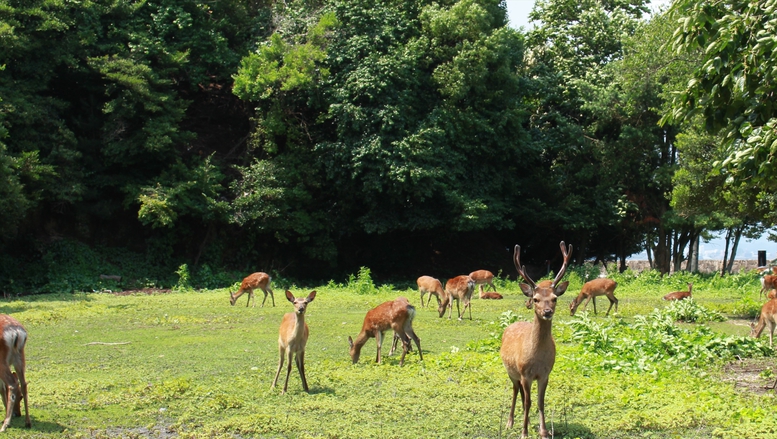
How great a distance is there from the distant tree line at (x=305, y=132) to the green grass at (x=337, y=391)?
1100cm

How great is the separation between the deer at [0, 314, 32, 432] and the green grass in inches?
7.5

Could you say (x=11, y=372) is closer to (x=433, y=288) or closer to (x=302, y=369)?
(x=302, y=369)

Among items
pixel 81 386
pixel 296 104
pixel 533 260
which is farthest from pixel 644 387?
pixel 533 260

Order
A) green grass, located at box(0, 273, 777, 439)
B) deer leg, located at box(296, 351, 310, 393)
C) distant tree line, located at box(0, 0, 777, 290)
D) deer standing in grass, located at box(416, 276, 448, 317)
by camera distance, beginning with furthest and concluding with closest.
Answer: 1. distant tree line, located at box(0, 0, 777, 290)
2. deer standing in grass, located at box(416, 276, 448, 317)
3. deer leg, located at box(296, 351, 310, 393)
4. green grass, located at box(0, 273, 777, 439)

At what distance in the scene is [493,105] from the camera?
1067 inches

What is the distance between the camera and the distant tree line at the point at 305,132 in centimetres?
2397

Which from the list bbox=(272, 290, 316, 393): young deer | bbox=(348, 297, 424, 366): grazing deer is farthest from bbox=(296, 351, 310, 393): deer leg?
bbox=(348, 297, 424, 366): grazing deer

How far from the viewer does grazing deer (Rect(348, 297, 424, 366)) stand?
1045cm

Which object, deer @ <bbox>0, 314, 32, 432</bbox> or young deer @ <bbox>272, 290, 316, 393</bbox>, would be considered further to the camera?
young deer @ <bbox>272, 290, 316, 393</bbox>

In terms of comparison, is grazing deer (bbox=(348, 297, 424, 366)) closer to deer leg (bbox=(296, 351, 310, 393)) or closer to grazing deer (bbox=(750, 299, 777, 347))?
deer leg (bbox=(296, 351, 310, 393))

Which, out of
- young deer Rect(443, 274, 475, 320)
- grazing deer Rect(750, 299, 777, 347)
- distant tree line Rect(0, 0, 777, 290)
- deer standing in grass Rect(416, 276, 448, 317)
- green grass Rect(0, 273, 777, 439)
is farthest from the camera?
distant tree line Rect(0, 0, 777, 290)

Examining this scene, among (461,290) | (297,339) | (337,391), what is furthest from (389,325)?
(461,290)

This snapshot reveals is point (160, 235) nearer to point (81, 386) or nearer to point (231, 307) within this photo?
point (231, 307)

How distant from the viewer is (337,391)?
866cm
